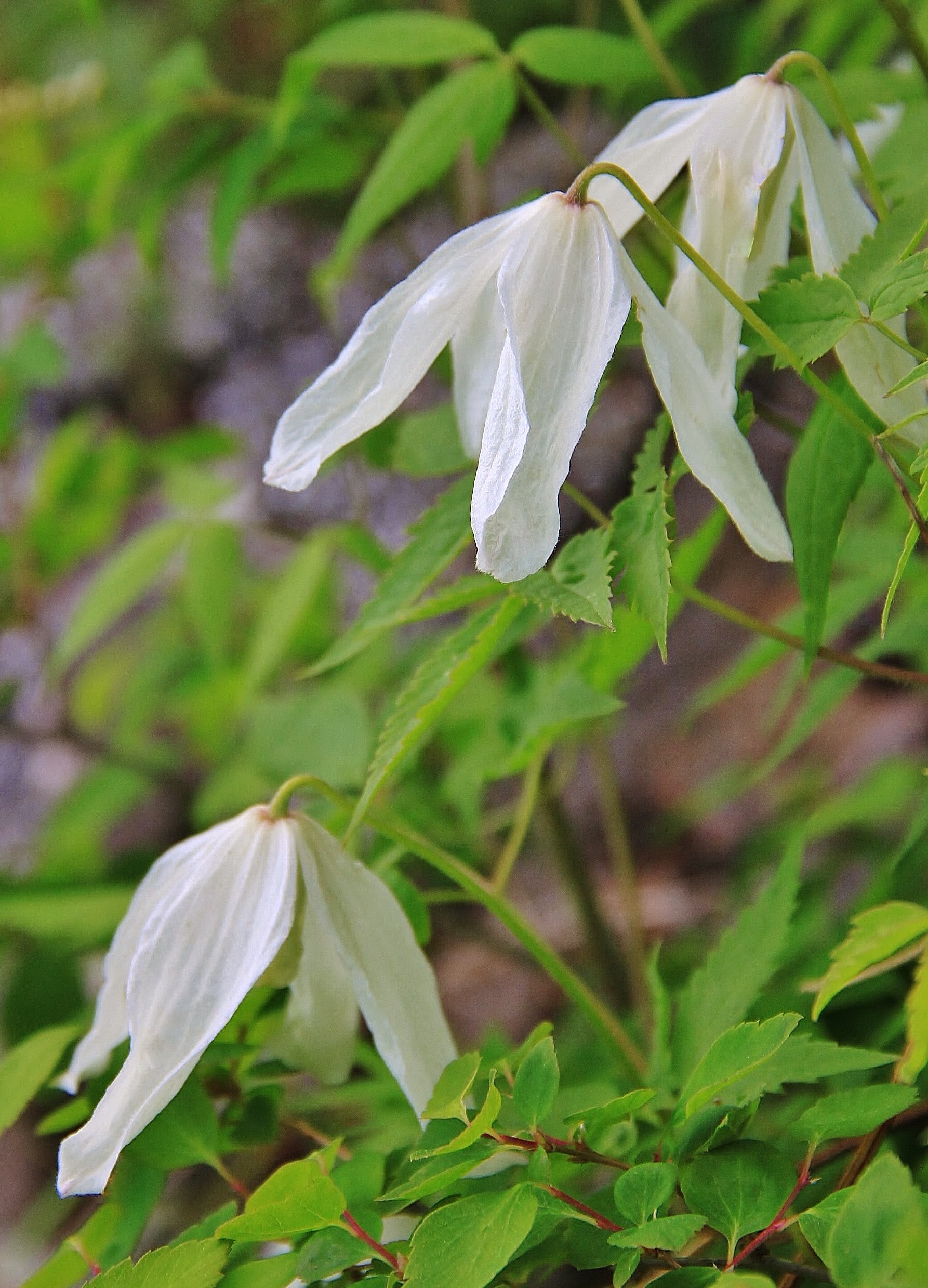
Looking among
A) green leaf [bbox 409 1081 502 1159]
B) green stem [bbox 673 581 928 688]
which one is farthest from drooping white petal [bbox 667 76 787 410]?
green leaf [bbox 409 1081 502 1159]

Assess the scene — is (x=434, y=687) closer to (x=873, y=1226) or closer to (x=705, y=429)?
(x=705, y=429)

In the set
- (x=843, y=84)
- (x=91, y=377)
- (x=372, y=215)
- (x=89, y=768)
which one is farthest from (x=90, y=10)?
(x=91, y=377)

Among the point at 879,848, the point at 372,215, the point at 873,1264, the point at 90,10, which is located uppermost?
the point at 90,10

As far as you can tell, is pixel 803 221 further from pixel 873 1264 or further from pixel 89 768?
pixel 89 768

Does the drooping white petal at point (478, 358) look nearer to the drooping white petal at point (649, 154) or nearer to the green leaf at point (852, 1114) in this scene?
the drooping white petal at point (649, 154)

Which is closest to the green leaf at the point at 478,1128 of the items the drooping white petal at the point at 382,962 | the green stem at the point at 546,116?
the drooping white petal at the point at 382,962

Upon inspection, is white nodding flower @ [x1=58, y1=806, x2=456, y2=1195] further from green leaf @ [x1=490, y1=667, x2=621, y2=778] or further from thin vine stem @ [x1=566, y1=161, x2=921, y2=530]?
thin vine stem @ [x1=566, y1=161, x2=921, y2=530]
